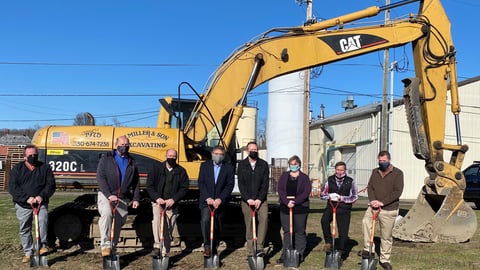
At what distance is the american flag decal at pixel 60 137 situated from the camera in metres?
9.38

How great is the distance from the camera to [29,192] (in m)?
7.96

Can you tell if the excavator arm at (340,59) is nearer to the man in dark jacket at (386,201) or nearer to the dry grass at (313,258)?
the dry grass at (313,258)

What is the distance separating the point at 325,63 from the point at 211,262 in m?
4.68

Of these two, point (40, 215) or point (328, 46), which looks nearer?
point (40, 215)

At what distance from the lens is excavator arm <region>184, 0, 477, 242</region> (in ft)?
32.6

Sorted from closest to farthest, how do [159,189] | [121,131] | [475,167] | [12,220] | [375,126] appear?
[159,189] → [121,131] → [12,220] → [475,167] → [375,126]

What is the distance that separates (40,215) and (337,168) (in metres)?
5.01

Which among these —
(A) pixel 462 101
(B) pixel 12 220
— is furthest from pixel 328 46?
(A) pixel 462 101

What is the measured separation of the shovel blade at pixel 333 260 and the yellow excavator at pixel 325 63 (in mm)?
2889

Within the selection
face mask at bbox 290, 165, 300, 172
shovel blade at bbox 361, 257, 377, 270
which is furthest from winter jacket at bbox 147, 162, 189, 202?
shovel blade at bbox 361, 257, 377, 270

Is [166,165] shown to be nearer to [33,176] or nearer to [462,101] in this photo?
[33,176]

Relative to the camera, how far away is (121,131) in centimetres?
948

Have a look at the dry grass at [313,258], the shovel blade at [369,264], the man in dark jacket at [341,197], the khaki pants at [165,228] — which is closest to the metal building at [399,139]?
the dry grass at [313,258]

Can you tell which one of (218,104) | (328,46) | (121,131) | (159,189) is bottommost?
(159,189)
